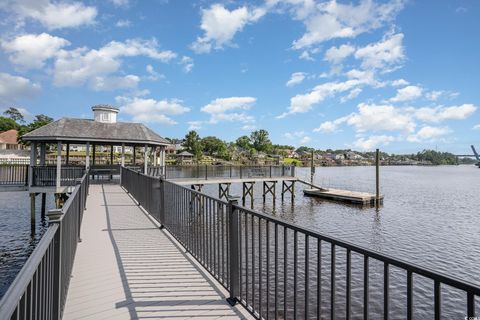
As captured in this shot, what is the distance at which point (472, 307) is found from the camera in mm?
1708

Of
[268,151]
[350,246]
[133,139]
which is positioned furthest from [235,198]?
[268,151]

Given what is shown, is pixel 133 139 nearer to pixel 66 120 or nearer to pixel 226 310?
pixel 66 120

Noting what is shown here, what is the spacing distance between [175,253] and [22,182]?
17.3 m

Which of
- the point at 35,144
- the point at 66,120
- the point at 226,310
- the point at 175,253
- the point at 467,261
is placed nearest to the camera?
the point at 226,310

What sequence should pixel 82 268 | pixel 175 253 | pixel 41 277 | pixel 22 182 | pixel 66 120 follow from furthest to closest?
1. pixel 66 120
2. pixel 22 182
3. pixel 175 253
4. pixel 82 268
5. pixel 41 277

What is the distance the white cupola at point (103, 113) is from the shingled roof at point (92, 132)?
539 mm

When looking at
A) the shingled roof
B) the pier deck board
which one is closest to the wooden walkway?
the shingled roof

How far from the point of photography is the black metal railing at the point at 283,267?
7.48 feet

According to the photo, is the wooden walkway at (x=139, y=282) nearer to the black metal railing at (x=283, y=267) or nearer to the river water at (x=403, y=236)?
the black metal railing at (x=283, y=267)

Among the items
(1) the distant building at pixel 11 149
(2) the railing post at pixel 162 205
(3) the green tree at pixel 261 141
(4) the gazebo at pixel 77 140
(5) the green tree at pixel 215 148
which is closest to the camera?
(2) the railing post at pixel 162 205

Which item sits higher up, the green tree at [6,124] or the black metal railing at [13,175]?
the green tree at [6,124]

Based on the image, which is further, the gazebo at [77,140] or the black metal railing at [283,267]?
the gazebo at [77,140]

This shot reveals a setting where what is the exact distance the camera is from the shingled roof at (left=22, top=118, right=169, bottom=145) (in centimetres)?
1996

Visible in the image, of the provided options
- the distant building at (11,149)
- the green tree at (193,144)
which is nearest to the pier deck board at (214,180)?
the distant building at (11,149)
